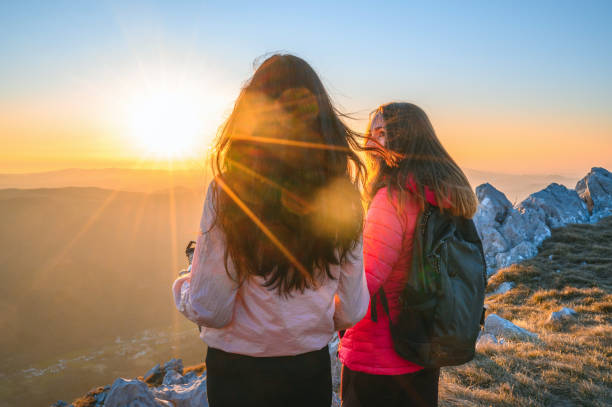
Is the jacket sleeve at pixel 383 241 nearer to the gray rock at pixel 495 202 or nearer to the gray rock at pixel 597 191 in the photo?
the gray rock at pixel 495 202

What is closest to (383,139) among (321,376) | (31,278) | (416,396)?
(321,376)

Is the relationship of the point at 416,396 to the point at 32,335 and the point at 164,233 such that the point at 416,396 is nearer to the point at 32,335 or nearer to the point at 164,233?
the point at 32,335

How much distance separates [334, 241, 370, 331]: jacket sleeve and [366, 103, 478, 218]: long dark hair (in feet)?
1.64

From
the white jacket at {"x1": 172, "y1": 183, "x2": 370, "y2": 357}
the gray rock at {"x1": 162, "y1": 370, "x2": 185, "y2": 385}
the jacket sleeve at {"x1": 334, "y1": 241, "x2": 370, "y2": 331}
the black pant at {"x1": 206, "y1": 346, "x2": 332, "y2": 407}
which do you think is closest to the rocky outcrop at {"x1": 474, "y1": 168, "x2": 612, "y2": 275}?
the gray rock at {"x1": 162, "y1": 370, "x2": 185, "y2": 385}

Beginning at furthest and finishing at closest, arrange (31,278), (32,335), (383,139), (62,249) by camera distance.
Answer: (62,249) → (31,278) → (32,335) → (383,139)

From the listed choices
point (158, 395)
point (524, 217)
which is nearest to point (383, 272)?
point (158, 395)

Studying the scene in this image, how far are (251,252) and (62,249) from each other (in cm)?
10560

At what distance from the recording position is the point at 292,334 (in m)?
1.58

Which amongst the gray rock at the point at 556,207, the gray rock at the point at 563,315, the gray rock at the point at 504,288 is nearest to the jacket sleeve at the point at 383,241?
the gray rock at the point at 563,315

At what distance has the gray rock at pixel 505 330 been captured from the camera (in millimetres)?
6953

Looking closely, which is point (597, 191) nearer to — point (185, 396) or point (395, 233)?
point (185, 396)

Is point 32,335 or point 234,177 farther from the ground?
point 234,177

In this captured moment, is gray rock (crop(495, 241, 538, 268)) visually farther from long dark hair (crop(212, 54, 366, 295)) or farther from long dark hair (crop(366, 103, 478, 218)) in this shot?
long dark hair (crop(212, 54, 366, 295))

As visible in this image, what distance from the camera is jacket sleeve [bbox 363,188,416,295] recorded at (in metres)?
1.92
